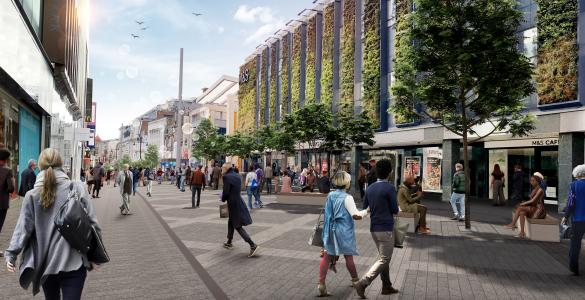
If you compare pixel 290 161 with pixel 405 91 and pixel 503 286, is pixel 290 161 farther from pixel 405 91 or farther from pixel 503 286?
pixel 503 286

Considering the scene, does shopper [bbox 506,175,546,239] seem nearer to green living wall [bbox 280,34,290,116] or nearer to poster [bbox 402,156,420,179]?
poster [bbox 402,156,420,179]

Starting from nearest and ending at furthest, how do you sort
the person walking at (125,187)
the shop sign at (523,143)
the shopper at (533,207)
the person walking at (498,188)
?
the shopper at (533,207) < the person walking at (125,187) < the shop sign at (523,143) < the person walking at (498,188)

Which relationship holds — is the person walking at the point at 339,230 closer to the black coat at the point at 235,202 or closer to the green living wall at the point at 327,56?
the black coat at the point at 235,202

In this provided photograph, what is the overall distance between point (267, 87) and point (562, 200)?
1352 inches

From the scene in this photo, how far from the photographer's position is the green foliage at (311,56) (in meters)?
37.2

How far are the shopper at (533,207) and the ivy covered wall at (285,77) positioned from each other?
32.2m

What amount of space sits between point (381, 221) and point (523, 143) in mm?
18140

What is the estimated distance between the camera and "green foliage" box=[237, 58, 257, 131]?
50844mm

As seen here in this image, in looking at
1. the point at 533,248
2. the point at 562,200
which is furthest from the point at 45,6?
the point at 562,200

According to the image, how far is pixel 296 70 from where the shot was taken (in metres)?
40.4

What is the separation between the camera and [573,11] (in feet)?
54.6

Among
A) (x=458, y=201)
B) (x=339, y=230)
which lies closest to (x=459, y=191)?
(x=458, y=201)

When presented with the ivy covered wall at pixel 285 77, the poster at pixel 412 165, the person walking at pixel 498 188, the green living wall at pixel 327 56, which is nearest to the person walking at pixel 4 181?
the person walking at pixel 498 188

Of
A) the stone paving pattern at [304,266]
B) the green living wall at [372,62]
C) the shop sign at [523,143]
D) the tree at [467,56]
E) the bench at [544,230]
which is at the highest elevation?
the green living wall at [372,62]
